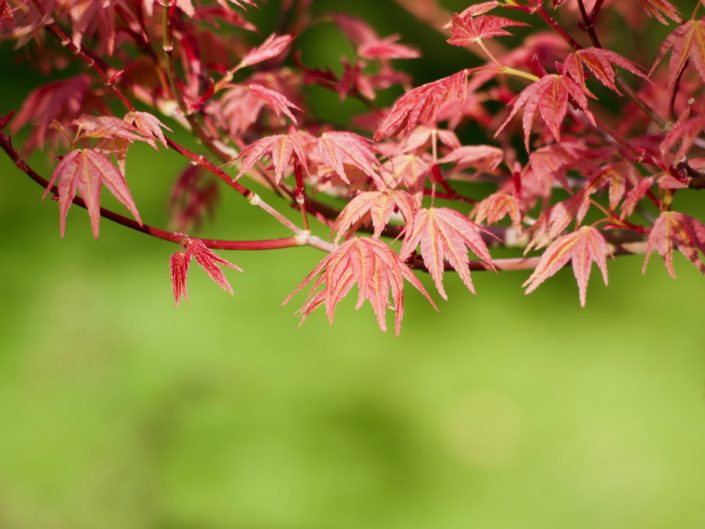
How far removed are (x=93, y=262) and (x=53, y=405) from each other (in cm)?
66

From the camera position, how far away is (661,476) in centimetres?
216

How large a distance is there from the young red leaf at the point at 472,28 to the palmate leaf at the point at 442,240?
0.18 metres

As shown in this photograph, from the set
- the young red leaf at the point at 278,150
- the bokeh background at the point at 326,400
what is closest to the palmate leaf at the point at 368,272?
the young red leaf at the point at 278,150

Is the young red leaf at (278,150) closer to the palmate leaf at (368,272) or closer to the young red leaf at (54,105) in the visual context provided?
the palmate leaf at (368,272)

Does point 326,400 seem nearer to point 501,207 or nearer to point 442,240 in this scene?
point 501,207

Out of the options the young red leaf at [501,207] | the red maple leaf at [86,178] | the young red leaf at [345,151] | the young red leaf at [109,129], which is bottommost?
the red maple leaf at [86,178]

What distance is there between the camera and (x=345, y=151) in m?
0.91

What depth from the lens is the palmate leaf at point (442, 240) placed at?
33.8 inches

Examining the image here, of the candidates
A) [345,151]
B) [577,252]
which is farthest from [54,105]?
[577,252]

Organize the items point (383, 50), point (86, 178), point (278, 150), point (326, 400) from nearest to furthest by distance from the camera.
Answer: point (86, 178) → point (278, 150) → point (383, 50) → point (326, 400)

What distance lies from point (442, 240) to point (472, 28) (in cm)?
22

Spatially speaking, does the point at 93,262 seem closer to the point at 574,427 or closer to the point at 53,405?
the point at 53,405

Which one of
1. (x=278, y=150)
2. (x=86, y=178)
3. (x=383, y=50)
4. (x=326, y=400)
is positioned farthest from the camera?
(x=326, y=400)

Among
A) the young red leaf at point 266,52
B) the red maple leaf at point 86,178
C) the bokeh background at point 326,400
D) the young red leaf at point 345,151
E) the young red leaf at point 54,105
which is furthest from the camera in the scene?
the bokeh background at point 326,400
